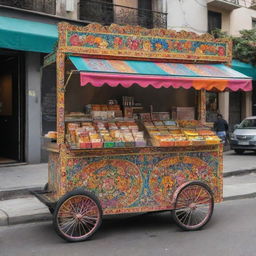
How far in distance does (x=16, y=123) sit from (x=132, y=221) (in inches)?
274

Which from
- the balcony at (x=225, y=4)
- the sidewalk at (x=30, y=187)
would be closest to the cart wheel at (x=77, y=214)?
the sidewalk at (x=30, y=187)

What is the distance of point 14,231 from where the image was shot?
5.97 m

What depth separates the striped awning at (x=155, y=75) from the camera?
204 inches

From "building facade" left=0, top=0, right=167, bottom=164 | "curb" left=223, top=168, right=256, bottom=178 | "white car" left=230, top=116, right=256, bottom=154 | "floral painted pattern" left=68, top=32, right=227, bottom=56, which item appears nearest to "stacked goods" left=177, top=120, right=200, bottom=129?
"floral painted pattern" left=68, top=32, right=227, bottom=56

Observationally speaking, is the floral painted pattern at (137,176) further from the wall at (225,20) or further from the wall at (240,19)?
the wall at (240,19)

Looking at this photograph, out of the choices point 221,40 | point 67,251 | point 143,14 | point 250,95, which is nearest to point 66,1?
point 143,14

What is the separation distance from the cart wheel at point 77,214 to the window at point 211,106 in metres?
12.5

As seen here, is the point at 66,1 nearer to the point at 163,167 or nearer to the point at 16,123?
the point at 16,123

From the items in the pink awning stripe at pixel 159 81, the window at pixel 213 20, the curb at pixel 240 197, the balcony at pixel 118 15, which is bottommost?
the curb at pixel 240 197

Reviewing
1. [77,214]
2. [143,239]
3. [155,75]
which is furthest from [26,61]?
[143,239]

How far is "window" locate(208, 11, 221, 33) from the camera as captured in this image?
18125 mm

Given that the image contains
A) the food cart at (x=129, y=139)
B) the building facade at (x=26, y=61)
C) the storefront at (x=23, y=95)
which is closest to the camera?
the food cart at (x=129, y=139)

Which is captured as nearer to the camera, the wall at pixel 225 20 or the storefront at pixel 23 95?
the storefront at pixel 23 95

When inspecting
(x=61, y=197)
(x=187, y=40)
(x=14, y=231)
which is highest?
(x=187, y=40)
